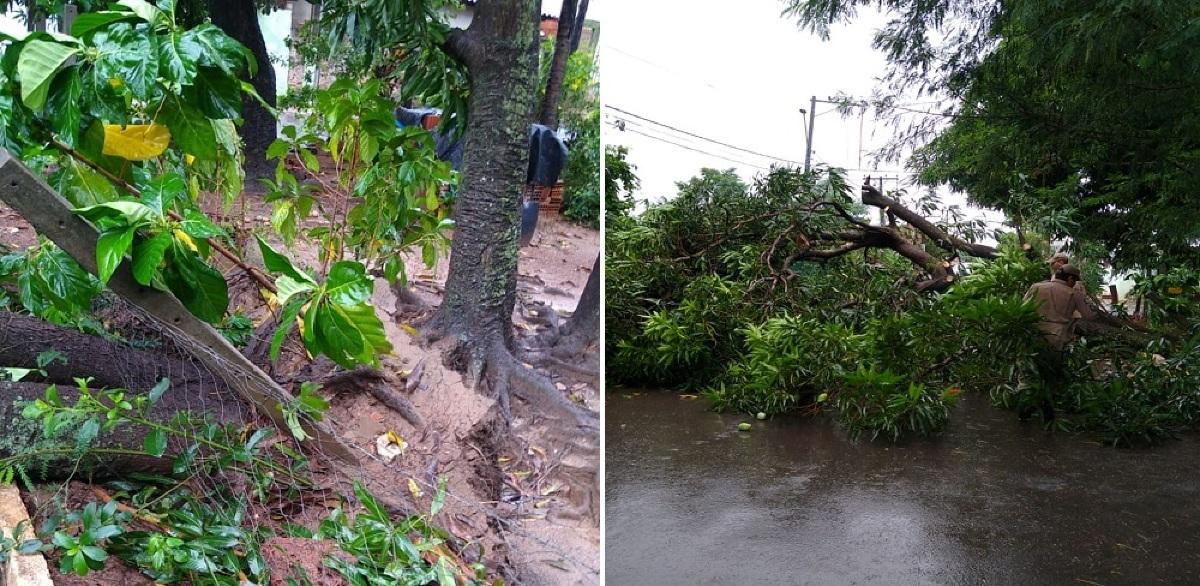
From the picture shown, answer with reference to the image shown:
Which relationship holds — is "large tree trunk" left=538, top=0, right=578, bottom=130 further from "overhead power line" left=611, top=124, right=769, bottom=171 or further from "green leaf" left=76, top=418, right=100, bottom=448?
"green leaf" left=76, top=418, right=100, bottom=448

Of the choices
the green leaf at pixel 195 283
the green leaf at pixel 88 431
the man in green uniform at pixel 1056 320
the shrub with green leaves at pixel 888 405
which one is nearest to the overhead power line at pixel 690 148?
the shrub with green leaves at pixel 888 405

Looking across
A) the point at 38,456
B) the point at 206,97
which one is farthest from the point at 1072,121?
the point at 38,456

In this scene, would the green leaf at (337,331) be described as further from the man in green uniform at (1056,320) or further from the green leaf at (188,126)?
the man in green uniform at (1056,320)

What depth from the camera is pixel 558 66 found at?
1.68 m

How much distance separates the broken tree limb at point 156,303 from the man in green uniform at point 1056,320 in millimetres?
1326

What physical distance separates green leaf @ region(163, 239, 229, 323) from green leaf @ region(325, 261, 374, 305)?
0.74ft

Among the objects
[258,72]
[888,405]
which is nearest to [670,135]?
[888,405]

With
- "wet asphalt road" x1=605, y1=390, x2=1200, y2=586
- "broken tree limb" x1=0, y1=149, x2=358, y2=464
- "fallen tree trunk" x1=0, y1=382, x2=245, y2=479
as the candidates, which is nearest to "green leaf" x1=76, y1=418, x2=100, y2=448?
"fallen tree trunk" x1=0, y1=382, x2=245, y2=479

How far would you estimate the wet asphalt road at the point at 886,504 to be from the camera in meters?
1.64

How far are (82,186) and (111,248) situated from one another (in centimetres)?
35

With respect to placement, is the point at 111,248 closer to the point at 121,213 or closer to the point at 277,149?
the point at 121,213

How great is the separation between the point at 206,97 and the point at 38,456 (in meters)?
0.83

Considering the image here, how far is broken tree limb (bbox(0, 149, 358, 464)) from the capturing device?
1.38 m

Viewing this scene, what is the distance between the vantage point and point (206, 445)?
6.01 ft
